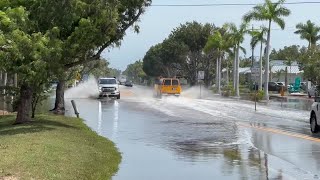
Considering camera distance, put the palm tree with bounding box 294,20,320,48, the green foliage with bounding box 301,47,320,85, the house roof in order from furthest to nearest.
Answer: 1. the house roof
2. the palm tree with bounding box 294,20,320,48
3. the green foliage with bounding box 301,47,320,85

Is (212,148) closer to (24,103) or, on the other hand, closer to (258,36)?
(24,103)

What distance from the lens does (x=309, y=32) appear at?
80500 mm

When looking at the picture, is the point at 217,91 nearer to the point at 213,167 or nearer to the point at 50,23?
the point at 50,23

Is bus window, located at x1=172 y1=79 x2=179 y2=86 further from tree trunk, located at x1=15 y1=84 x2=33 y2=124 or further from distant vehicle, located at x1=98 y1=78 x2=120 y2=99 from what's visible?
tree trunk, located at x1=15 y1=84 x2=33 y2=124

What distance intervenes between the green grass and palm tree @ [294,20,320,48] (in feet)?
223

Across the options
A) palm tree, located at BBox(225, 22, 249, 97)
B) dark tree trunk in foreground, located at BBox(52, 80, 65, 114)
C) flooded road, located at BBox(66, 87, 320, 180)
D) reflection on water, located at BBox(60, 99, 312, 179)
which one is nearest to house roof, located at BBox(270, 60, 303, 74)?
palm tree, located at BBox(225, 22, 249, 97)

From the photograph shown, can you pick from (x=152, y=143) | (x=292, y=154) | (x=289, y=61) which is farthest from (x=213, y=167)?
(x=289, y=61)

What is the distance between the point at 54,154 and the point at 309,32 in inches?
2910

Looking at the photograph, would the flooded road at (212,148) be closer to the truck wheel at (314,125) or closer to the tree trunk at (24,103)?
the truck wheel at (314,125)

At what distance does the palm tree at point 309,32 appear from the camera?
3147 inches

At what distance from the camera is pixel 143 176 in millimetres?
10484

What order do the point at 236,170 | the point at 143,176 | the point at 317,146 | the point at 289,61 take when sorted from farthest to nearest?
the point at 289,61
the point at 317,146
the point at 236,170
the point at 143,176

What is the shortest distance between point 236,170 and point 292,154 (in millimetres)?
3515

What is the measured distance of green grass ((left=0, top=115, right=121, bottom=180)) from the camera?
31.9 ft
